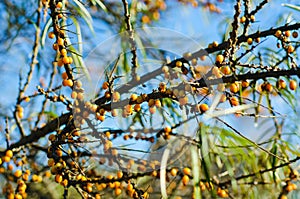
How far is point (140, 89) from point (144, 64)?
9 centimetres

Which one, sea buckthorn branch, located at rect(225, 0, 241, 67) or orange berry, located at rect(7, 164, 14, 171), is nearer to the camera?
sea buckthorn branch, located at rect(225, 0, 241, 67)

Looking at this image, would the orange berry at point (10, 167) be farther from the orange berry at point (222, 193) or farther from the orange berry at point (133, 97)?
the orange berry at point (133, 97)

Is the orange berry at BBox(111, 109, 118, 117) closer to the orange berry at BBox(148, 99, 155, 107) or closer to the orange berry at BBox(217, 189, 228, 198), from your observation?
the orange berry at BBox(148, 99, 155, 107)

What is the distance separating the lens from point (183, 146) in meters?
0.86

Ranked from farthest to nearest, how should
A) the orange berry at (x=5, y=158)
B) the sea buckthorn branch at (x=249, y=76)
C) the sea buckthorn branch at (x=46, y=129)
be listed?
the orange berry at (x=5, y=158)
the sea buckthorn branch at (x=46, y=129)
the sea buckthorn branch at (x=249, y=76)

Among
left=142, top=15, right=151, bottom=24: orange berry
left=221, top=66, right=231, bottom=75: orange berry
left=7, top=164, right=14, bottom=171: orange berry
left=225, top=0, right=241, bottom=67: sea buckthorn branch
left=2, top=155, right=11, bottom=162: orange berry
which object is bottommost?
left=2, top=155, right=11, bottom=162: orange berry

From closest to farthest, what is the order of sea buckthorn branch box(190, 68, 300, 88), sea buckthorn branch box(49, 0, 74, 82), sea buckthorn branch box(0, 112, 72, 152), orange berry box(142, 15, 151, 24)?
sea buckthorn branch box(190, 68, 300, 88) < sea buckthorn branch box(49, 0, 74, 82) < sea buckthorn branch box(0, 112, 72, 152) < orange berry box(142, 15, 151, 24)

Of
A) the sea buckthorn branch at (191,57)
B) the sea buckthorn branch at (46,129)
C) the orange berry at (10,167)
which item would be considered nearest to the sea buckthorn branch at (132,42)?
the sea buckthorn branch at (191,57)

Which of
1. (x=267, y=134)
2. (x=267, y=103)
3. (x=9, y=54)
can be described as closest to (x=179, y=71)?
(x=267, y=103)

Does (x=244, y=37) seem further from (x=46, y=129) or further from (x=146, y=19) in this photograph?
(x=146, y=19)

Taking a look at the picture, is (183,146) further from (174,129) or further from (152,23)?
(152,23)

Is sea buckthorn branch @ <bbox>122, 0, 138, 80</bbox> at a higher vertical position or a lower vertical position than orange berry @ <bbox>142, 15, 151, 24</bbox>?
lower

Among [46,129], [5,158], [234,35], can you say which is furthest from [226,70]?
[5,158]

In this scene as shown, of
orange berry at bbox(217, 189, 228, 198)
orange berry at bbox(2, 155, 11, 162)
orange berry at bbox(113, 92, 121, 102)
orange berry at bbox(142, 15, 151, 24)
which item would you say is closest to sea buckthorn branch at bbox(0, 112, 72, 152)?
orange berry at bbox(2, 155, 11, 162)
